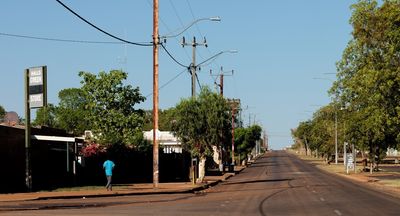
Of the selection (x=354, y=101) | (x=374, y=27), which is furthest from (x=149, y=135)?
(x=374, y=27)

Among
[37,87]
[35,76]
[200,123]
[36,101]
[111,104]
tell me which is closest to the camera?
[36,101]

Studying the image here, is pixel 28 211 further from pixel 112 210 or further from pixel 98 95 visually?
pixel 98 95

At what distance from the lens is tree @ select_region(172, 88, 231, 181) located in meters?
46.1

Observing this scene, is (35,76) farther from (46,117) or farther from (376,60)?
(46,117)

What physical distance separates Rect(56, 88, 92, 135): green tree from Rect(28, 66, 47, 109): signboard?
82.6 metres

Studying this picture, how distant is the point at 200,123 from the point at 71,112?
3359 inches

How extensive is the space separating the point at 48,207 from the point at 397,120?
21.6 metres

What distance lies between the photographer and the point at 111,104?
7088 centimetres

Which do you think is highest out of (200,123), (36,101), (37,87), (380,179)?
(37,87)

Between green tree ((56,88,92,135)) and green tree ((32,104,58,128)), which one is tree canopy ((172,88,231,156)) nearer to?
green tree ((56,88,92,135))

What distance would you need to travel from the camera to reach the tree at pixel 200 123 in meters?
46.1

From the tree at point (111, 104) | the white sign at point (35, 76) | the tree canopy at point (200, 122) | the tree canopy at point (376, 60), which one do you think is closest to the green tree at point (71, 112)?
the tree at point (111, 104)

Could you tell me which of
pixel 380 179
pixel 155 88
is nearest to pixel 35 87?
pixel 155 88

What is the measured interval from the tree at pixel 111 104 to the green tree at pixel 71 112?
47474 millimetres
